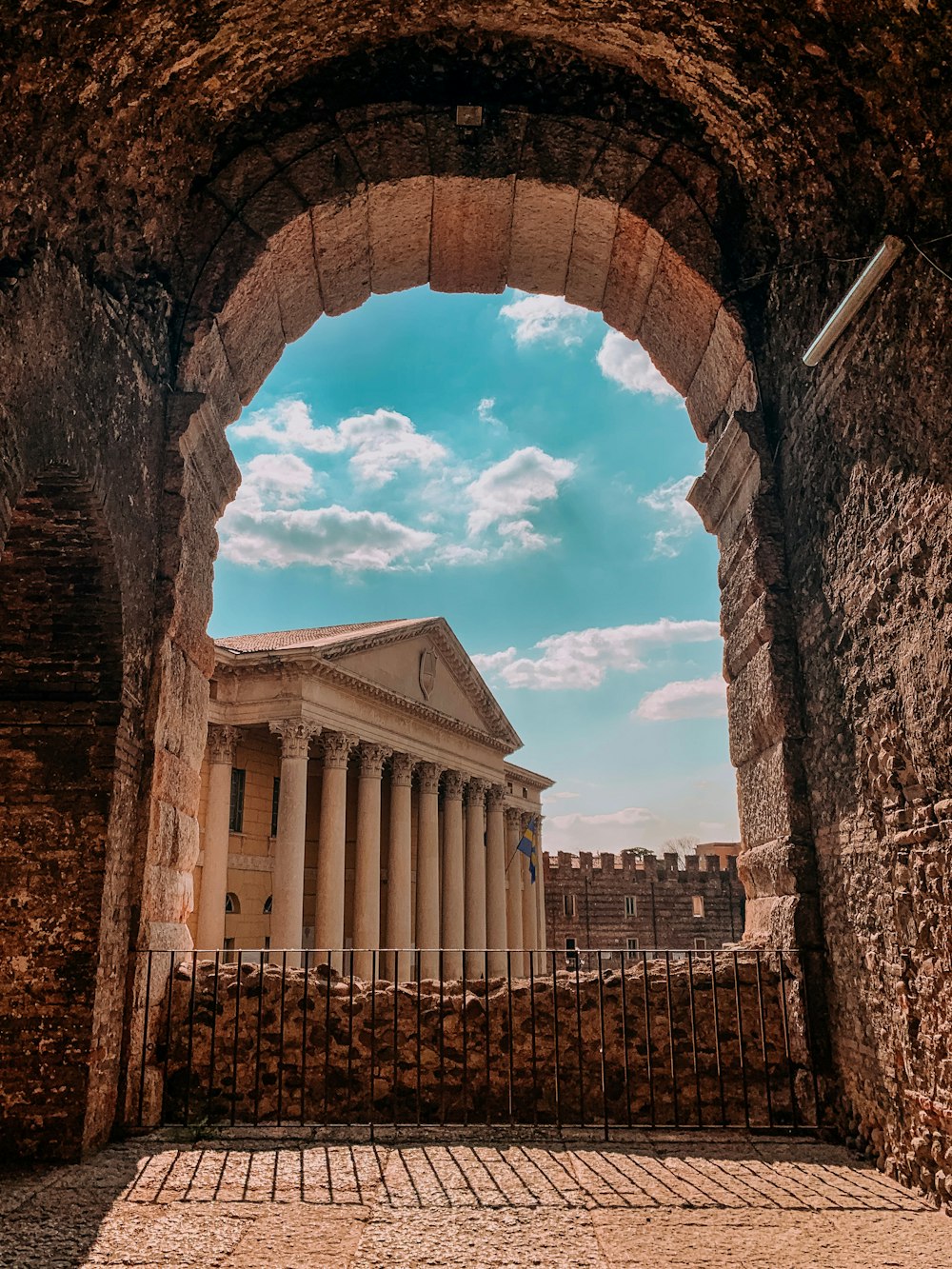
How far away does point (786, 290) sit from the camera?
5645mm

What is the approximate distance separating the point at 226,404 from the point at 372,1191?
520 centimetres

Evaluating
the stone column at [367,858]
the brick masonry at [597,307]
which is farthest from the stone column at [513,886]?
the brick masonry at [597,307]

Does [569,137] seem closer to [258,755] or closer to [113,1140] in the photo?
[113,1140]

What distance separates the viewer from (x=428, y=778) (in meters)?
26.3

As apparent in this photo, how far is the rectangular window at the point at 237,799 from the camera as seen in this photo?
2295cm

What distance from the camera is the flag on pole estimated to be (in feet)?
78.6

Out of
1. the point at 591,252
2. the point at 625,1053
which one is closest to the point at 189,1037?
the point at 625,1053

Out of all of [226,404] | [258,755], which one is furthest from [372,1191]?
[258,755]

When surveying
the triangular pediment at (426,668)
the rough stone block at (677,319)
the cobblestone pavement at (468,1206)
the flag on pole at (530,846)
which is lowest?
the cobblestone pavement at (468,1206)

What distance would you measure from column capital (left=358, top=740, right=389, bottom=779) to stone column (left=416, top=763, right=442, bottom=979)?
2.92m

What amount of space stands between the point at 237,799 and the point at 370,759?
3.48 meters

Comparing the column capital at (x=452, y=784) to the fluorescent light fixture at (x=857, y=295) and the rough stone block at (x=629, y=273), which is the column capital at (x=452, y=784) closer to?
the rough stone block at (x=629, y=273)

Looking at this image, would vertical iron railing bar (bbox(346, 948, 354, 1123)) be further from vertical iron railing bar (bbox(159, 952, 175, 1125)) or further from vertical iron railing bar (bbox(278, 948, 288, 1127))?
vertical iron railing bar (bbox(159, 952, 175, 1125))

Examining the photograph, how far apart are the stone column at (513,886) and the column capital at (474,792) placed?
14.2 feet
